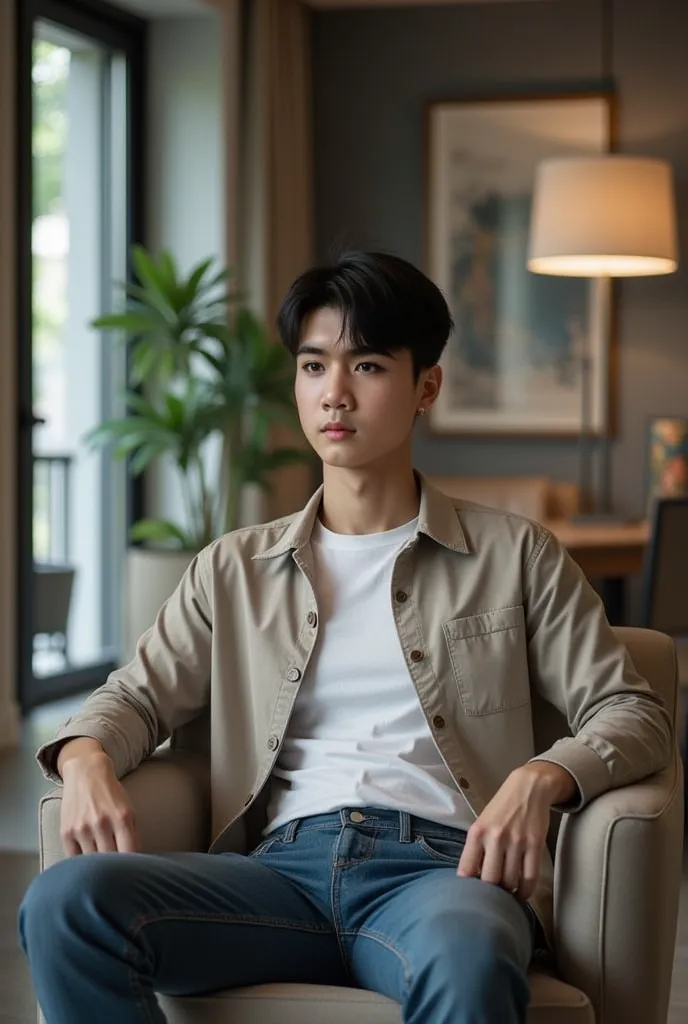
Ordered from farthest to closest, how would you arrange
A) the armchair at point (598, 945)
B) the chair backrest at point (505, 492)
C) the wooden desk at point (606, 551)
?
1. the chair backrest at point (505, 492)
2. the wooden desk at point (606, 551)
3. the armchair at point (598, 945)

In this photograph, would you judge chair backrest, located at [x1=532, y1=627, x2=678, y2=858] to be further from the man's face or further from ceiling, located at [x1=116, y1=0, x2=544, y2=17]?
ceiling, located at [x1=116, y1=0, x2=544, y2=17]

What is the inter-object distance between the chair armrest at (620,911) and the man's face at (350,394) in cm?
56

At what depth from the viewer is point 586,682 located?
6.12ft

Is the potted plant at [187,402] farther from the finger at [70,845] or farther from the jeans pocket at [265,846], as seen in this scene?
the finger at [70,845]

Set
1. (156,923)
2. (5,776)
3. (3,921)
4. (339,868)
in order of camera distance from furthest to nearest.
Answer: (5,776) → (3,921) → (339,868) → (156,923)

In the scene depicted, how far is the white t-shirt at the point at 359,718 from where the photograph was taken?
184 centimetres

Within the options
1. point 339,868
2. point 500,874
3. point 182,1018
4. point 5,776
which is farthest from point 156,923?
point 5,776

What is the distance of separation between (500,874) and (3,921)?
1713 mm

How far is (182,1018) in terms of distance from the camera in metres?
1.68

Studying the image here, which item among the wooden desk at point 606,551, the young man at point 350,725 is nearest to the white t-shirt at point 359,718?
the young man at point 350,725

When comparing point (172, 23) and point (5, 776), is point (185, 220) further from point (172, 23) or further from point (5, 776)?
point (5, 776)

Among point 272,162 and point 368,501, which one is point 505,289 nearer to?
point 272,162

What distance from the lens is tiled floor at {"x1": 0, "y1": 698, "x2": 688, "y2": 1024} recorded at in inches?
104

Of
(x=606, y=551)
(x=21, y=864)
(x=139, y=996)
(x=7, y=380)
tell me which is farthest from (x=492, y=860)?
(x=7, y=380)
